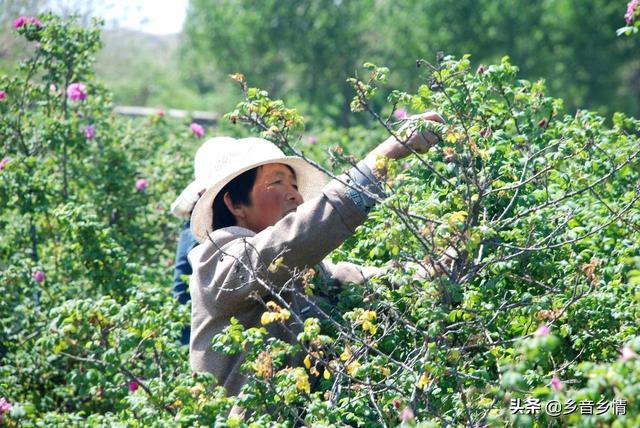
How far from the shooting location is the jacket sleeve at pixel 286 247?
3348mm

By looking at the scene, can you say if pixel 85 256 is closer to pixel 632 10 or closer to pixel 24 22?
pixel 24 22

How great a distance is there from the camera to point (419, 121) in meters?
3.25

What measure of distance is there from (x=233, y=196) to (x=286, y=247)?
59cm

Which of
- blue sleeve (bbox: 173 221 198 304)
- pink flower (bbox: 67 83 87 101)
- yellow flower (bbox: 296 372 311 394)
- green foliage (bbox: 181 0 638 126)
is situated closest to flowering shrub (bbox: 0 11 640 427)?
yellow flower (bbox: 296 372 311 394)

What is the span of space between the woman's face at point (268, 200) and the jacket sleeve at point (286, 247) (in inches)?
12.0

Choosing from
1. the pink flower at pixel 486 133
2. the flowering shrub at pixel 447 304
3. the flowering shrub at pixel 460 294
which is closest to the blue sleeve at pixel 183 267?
the flowering shrub at pixel 447 304

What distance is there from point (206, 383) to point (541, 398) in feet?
3.32

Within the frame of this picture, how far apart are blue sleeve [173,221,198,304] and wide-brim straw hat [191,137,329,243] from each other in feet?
3.55

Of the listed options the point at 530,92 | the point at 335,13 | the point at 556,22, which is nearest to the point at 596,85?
the point at 556,22

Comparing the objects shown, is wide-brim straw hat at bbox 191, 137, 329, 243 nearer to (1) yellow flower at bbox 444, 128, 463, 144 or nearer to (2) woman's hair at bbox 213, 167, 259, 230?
(2) woman's hair at bbox 213, 167, 259, 230

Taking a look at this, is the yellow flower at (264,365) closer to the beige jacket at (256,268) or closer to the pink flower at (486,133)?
the beige jacket at (256,268)

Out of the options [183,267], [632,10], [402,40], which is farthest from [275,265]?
[402,40]

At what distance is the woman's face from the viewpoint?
383cm

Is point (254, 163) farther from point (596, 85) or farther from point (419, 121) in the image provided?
point (596, 85)
